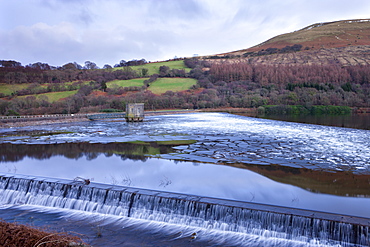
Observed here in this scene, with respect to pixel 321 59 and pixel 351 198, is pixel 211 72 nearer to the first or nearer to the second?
pixel 321 59

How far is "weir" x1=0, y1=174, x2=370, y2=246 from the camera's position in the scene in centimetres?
895

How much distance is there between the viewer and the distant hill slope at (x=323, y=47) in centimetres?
12225

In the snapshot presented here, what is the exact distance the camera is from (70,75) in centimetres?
10938

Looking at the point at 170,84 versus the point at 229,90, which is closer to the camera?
the point at 229,90

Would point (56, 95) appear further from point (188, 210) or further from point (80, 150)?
point (188, 210)

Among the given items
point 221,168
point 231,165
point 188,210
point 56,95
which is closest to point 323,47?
point 56,95

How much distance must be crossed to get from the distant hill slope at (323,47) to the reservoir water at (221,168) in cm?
10363

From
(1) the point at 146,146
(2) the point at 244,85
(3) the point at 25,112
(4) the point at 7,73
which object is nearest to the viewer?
(1) the point at 146,146

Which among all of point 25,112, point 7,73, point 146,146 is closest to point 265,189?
point 146,146

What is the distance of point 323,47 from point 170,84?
266 feet

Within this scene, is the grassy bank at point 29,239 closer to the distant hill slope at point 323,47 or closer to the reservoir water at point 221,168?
the reservoir water at point 221,168

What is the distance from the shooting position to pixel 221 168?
16.3m

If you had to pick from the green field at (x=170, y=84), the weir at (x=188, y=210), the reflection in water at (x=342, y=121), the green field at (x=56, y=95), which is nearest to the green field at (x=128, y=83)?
the green field at (x=170, y=84)

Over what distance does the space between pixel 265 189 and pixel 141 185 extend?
501 cm
